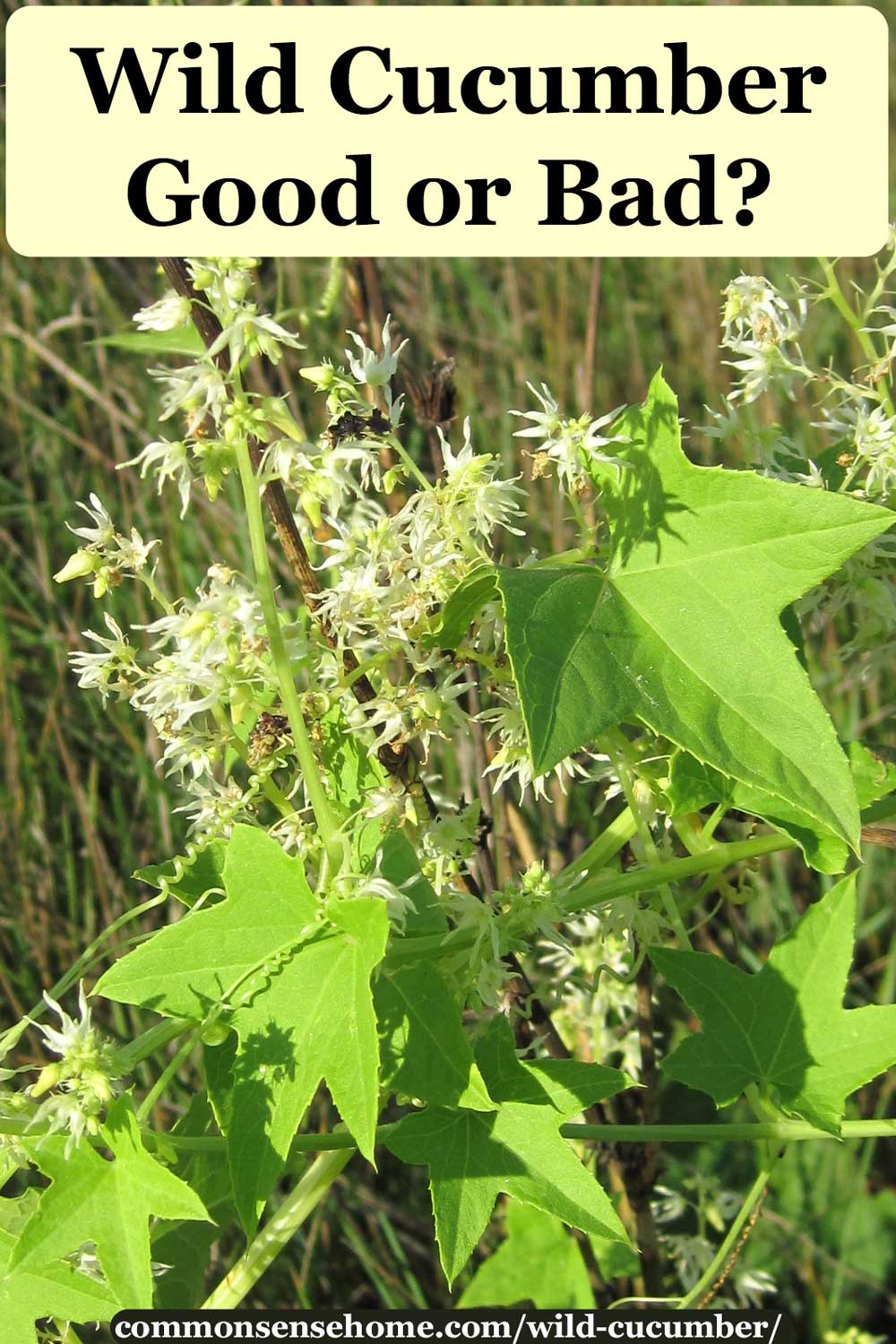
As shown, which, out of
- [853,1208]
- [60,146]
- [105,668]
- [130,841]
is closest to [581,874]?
[105,668]

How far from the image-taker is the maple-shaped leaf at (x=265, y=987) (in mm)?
1086

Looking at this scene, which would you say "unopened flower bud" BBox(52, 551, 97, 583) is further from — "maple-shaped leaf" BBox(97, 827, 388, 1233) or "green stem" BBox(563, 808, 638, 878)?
"green stem" BBox(563, 808, 638, 878)

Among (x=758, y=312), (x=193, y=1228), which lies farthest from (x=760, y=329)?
(x=193, y=1228)

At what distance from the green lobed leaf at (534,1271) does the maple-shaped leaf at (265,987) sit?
1022mm

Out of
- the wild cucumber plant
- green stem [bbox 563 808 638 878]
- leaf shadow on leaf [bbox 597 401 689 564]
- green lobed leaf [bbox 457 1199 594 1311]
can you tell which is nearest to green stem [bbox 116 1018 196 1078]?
the wild cucumber plant

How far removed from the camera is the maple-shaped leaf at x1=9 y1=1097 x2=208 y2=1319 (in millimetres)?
1082

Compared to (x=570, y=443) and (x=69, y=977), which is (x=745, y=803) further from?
→ (x=69, y=977)

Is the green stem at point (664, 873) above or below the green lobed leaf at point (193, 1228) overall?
above

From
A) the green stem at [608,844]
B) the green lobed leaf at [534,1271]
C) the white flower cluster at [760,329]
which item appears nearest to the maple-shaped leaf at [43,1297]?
the green stem at [608,844]

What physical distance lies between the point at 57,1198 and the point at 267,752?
418mm

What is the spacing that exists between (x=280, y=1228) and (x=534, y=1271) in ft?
2.74

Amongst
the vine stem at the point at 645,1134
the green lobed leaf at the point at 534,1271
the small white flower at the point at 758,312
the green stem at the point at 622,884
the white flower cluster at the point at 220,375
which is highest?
the small white flower at the point at 758,312

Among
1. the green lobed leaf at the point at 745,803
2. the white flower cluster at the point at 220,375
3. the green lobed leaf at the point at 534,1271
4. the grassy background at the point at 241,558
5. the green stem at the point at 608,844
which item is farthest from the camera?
the grassy background at the point at 241,558

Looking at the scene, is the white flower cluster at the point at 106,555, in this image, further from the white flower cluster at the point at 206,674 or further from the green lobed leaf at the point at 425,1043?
the green lobed leaf at the point at 425,1043
